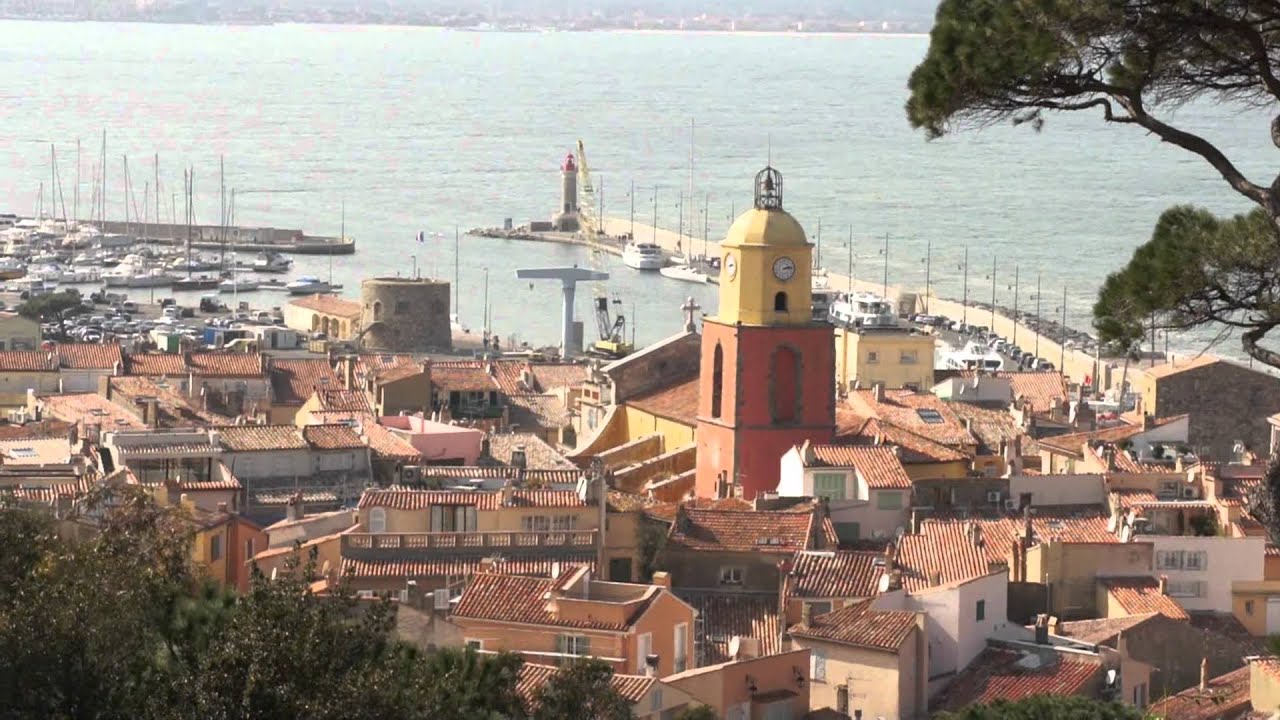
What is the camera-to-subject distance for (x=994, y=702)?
16.0 m

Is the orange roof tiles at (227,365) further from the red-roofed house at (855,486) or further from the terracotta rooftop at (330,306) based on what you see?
the terracotta rooftop at (330,306)

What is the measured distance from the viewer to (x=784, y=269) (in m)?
26.1

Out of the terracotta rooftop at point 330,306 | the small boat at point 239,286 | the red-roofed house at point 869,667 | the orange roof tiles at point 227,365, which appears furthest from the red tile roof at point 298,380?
the small boat at point 239,286

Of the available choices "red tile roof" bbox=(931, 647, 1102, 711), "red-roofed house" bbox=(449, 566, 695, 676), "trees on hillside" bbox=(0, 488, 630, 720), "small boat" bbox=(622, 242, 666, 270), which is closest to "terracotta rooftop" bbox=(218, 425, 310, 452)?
"red-roofed house" bbox=(449, 566, 695, 676)

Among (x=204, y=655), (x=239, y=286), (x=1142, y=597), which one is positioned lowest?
(x=1142, y=597)

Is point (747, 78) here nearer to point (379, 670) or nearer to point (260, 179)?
point (260, 179)

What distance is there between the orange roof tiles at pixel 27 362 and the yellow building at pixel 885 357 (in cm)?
892

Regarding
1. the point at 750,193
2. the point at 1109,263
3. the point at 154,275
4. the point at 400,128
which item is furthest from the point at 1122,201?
the point at 400,128

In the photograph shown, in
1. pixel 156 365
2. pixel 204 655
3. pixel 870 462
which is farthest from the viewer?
pixel 156 365

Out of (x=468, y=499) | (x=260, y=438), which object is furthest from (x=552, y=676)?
(x=260, y=438)

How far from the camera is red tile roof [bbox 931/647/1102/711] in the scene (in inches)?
698

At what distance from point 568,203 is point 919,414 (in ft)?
227

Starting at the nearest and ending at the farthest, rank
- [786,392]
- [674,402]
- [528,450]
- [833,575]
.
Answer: [833,575] < [786,392] < [528,450] < [674,402]

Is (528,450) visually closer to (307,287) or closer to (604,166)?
(307,287)
